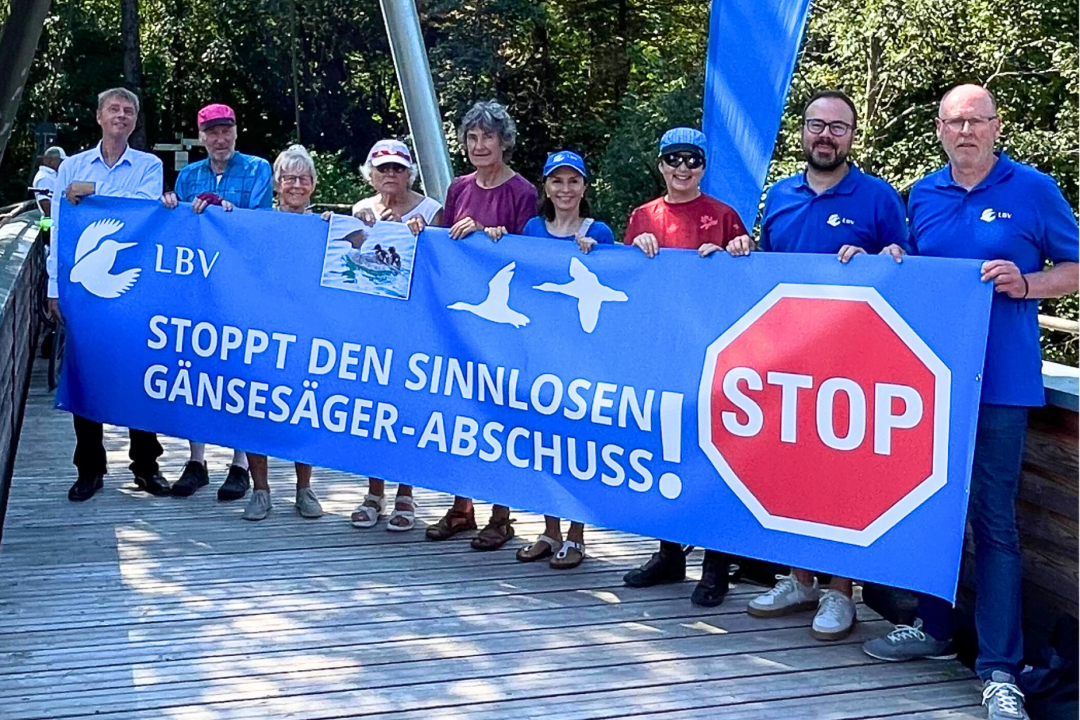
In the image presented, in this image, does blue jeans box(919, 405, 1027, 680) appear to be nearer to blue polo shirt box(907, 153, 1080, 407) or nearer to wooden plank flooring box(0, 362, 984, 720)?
blue polo shirt box(907, 153, 1080, 407)

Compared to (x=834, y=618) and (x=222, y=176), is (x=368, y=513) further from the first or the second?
(x=834, y=618)

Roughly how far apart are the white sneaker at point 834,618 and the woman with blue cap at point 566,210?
144 cm

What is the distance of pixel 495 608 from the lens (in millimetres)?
4652

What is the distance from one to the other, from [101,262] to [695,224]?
2707mm

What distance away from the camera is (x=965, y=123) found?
3.65 m

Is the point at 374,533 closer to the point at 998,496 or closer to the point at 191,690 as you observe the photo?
the point at 191,690

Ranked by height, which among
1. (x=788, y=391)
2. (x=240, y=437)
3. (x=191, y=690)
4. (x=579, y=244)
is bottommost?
(x=191, y=690)

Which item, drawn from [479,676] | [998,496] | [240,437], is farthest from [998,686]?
Result: [240,437]

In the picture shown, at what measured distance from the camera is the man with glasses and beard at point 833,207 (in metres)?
4.10

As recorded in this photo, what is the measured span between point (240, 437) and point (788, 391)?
243cm

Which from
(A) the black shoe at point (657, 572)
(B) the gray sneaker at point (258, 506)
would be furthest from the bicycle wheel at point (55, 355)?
(A) the black shoe at point (657, 572)

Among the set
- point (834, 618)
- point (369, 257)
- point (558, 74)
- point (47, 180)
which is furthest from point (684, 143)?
point (558, 74)

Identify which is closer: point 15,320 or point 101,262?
point 101,262

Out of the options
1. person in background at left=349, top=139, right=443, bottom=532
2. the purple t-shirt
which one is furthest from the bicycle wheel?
the purple t-shirt
